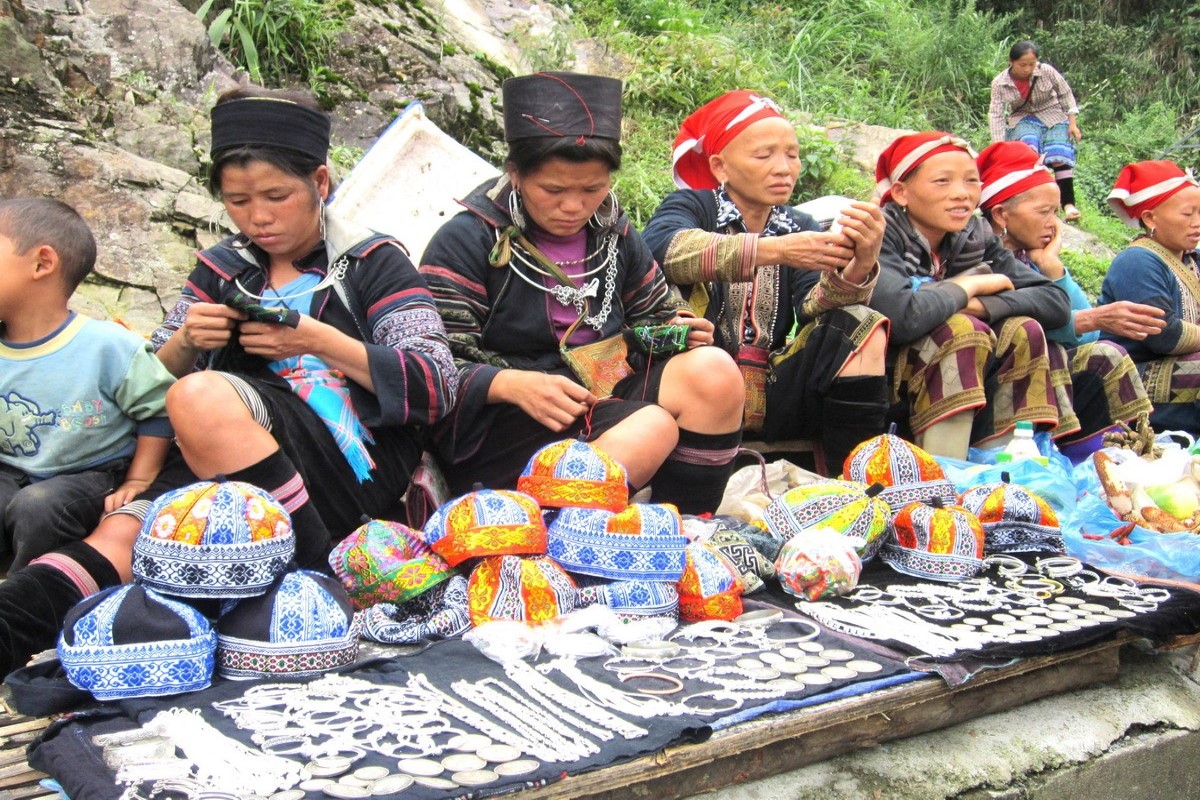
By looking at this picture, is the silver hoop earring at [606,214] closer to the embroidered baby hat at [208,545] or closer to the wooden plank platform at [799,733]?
the embroidered baby hat at [208,545]

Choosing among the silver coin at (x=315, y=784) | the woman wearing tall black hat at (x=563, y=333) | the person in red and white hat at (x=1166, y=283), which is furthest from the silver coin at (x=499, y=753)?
the person in red and white hat at (x=1166, y=283)

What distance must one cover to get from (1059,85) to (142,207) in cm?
827

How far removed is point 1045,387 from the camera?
404 centimetres

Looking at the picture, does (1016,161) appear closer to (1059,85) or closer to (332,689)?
(332,689)

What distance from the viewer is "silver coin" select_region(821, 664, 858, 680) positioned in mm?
2279

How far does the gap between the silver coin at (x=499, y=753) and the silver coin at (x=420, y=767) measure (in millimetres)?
81

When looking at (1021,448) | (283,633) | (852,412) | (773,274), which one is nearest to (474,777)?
(283,633)

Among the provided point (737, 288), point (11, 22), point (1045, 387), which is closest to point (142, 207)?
point (11, 22)

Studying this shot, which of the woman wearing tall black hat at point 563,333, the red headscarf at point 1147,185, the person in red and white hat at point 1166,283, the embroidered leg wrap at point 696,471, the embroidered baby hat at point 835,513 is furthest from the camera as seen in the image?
the red headscarf at point 1147,185

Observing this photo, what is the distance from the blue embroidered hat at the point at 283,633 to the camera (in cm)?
214

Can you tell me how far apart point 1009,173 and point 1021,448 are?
136 centimetres

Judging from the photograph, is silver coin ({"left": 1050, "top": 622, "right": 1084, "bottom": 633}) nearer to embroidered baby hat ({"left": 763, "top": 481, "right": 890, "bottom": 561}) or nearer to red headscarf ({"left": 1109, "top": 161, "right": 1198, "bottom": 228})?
embroidered baby hat ({"left": 763, "top": 481, "right": 890, "bottom": 561})

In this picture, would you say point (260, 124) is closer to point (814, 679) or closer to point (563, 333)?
point (563, 333)

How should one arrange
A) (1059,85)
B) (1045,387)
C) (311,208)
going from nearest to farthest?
(311,208) < (1045,387) < (1059,85)
